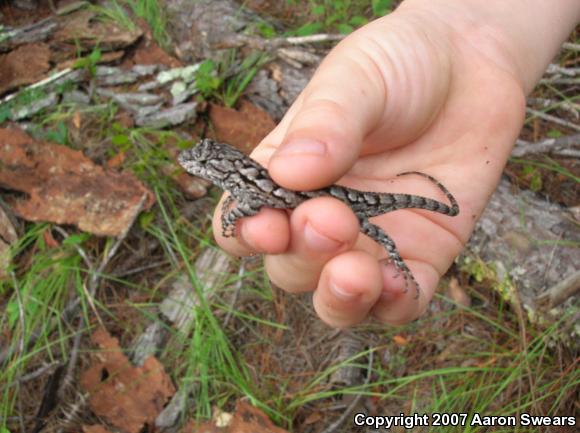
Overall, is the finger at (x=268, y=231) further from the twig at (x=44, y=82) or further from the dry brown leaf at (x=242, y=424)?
the twig at (x=44, y=82)

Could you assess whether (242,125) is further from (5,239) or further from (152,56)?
(5,239)

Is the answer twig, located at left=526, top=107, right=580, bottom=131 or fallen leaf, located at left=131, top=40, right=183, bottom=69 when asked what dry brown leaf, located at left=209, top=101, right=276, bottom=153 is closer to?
fallen leaf, located at left=131, top=40, right=183, bottom=69

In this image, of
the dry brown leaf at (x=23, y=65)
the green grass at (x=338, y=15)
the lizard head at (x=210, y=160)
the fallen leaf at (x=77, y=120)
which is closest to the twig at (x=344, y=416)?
the lizard head at (x=210, y=160)

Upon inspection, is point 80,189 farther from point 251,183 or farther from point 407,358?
point 407,358

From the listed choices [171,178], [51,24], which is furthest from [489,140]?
[51,24]

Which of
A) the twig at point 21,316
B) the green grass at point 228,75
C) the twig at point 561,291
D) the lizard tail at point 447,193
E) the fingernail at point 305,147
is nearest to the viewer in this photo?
the fingernail at point 305,147

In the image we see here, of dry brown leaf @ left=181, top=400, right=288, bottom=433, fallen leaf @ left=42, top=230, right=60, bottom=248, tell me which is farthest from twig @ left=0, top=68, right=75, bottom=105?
dry brown leaf @ left=181, top=400, right=288, bottom=433
